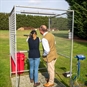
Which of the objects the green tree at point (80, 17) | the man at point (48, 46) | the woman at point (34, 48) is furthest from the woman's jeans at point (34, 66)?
the green tree at point (80, 17)

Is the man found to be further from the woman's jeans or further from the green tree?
the green tree

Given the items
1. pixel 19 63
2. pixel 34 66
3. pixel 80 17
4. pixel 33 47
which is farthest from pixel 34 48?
pixel 80 17

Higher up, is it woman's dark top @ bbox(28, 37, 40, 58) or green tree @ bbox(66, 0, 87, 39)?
green tree @ bbox(66, 0, 87, 39)

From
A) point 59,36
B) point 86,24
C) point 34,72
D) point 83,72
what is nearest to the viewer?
point 34,72

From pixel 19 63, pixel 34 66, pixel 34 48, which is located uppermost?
pixel 34 48

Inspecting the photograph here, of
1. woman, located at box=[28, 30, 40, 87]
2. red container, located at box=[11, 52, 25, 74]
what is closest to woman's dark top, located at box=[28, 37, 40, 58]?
woman, located at box=[28, 30, 40, 87]

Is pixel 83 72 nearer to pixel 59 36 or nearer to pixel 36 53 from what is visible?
pixel 59 36

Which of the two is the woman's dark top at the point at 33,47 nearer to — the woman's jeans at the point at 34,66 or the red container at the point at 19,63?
the woman's jeans at the point at 34,66

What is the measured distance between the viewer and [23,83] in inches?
214

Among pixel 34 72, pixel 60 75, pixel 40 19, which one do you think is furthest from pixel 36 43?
pixel 40 19

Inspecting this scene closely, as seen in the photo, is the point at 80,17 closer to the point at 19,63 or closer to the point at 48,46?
the point at 19,63

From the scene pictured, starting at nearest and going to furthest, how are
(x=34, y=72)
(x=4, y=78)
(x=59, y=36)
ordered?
(x=34, y=72) < (x=4, y=78) < (x=59, y=36)

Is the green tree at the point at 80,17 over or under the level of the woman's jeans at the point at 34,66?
over

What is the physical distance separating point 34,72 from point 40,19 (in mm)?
30616
